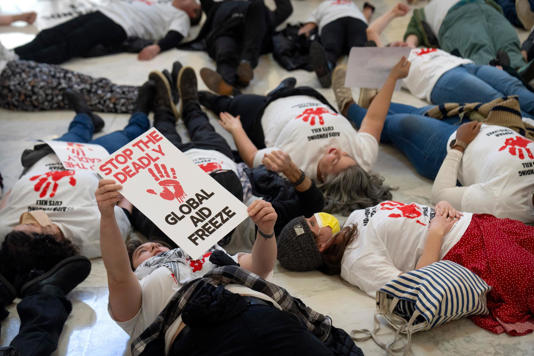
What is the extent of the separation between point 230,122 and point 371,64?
83 cm

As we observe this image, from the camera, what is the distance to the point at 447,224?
1.68 meters

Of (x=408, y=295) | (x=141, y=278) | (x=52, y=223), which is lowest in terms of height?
(x=52, y=223)

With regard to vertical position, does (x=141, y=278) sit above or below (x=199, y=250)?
below

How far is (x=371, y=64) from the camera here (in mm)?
2506

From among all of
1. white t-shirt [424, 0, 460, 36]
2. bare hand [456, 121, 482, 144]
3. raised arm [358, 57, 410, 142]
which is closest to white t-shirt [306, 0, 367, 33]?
white t-shirt [424, 0, 460, 36]

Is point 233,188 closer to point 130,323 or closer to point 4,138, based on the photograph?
point 130,323

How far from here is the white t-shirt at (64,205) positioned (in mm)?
1887

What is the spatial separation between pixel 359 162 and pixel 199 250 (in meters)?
1.35

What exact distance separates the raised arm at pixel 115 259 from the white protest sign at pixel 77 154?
38.3 inches

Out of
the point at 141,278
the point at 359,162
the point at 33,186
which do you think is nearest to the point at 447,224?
the point at 359,162

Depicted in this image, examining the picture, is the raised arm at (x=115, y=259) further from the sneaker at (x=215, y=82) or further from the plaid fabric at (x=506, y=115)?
the sneaker at (x=215, y=82)

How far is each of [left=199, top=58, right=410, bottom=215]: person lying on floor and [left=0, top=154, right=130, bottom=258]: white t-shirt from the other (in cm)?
75

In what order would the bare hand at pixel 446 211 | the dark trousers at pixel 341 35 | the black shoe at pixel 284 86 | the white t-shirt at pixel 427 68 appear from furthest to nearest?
1. the dark trousers at pixel 341 35
2. the white t-shirt at pixel 427 68
3. the black shoe at pixel 284 86
4. the bare hand at pixel 446 211

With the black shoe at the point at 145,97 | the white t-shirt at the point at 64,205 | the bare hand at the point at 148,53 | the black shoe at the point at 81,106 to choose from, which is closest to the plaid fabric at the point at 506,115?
the white t-shirt at the point at 64,205
